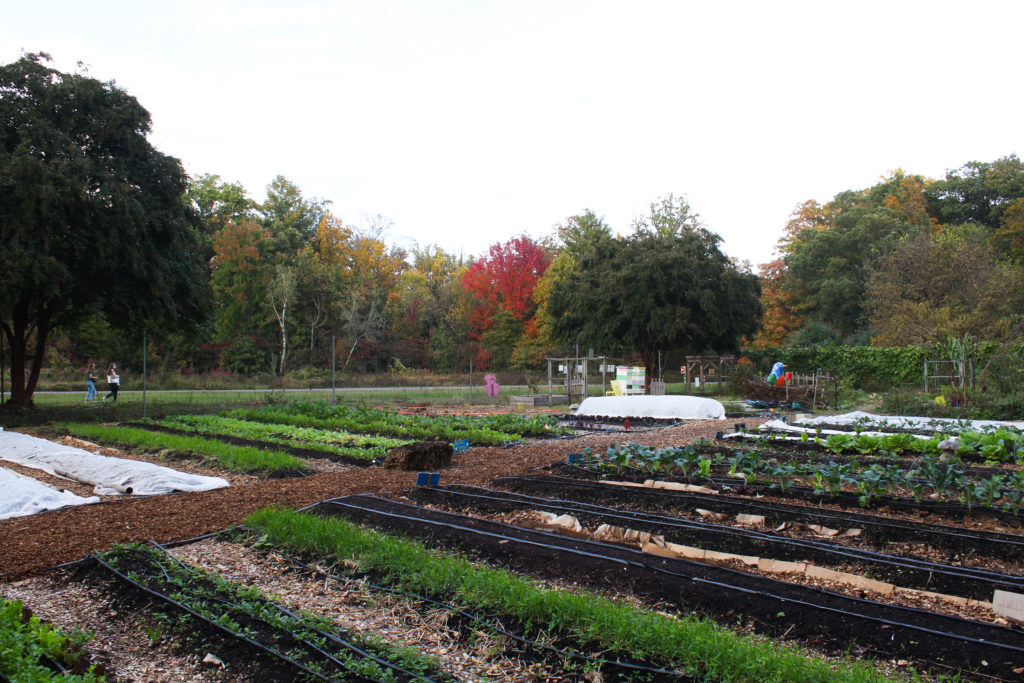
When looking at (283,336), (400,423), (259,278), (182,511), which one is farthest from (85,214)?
(259,278)

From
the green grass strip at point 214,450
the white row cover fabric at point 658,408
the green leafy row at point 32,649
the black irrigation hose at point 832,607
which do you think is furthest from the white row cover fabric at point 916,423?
the green leafy row at point 32,649

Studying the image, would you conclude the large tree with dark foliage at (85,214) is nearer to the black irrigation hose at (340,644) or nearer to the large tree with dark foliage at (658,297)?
the black irrigation hose at (340,644)

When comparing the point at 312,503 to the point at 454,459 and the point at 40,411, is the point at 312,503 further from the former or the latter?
the point at 40,411

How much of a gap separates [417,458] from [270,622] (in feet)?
17.1

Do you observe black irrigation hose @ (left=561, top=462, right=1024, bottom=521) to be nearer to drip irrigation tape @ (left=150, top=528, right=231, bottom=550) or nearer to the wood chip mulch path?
the wood chip mulch path

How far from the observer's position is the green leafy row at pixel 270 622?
11.4 ft

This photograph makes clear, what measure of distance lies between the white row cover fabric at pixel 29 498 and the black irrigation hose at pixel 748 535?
3774 mm

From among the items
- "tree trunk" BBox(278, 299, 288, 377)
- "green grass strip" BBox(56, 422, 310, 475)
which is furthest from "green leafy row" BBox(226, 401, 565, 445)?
"tree trunk" BBox(278, 299, 288, 377)

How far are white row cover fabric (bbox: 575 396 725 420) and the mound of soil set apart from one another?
322 inches

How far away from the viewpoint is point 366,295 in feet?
137

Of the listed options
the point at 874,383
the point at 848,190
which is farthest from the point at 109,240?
the point at 848,190

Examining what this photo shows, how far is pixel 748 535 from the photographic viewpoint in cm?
545

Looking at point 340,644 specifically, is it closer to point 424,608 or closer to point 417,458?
point 424,608

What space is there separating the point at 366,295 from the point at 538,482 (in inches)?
1386
